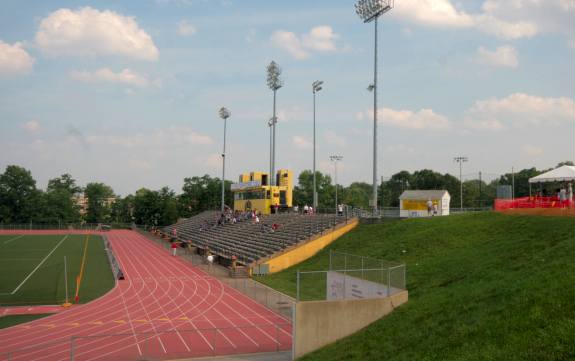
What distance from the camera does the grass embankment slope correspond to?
9.60 metres

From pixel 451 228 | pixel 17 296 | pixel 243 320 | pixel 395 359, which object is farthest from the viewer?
pixel 451 228

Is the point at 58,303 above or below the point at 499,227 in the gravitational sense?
below

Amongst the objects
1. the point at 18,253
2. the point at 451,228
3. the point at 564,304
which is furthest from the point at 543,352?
the point at 18,253

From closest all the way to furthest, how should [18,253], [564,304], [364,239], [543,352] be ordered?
[543,352] < [564,304] < [364,239] < [18,253]

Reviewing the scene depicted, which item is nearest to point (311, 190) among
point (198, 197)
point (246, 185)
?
point (198, 197)

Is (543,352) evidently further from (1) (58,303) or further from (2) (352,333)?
(1) (58,303)

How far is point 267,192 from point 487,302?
148 feet

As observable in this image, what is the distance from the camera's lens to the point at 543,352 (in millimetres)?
8695

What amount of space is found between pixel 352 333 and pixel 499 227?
13935 mm

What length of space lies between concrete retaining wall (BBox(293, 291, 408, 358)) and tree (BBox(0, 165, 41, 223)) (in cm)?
8652

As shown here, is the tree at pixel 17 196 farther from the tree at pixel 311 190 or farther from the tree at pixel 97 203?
the tree at pixel 311 190

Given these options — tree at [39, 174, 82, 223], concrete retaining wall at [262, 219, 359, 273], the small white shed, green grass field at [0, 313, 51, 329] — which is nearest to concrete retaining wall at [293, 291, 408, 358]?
green grass field at [0, 313, 51, 329]

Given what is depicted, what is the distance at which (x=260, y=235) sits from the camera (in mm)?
42719

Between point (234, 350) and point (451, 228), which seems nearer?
point (234, 350)
